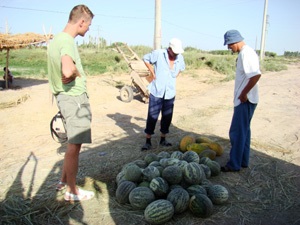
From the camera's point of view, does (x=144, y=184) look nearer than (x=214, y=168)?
Yes

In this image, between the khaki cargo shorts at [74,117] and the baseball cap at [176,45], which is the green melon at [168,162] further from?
the baseball cap at [176,45]

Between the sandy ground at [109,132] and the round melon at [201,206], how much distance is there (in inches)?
34.5

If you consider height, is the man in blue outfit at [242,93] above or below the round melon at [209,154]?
above

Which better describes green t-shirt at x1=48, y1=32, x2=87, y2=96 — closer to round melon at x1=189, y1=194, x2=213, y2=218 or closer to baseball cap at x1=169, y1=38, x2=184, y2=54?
round melon at x1=189, y1=194, x2=213, y2=218

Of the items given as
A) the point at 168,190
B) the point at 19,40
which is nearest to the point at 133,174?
the point at 168,190

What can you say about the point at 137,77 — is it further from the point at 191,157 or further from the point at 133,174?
the point at 133,174

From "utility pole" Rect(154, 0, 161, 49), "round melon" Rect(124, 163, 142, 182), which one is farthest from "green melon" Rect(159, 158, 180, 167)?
Answer: "utility pole" Rect(154, 0, 161, 49)

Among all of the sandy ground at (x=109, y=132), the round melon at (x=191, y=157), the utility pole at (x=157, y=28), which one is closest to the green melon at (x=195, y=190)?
the round melon at (x=191, y=157)

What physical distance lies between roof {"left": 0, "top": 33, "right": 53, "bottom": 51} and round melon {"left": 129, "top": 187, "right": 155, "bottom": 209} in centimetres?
913

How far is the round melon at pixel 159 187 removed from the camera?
324 centimetres

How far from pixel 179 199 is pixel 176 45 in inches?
103

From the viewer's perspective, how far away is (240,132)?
3.96 meters

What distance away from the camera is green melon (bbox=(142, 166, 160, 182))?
347 cm

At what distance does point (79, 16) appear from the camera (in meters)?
2.96
